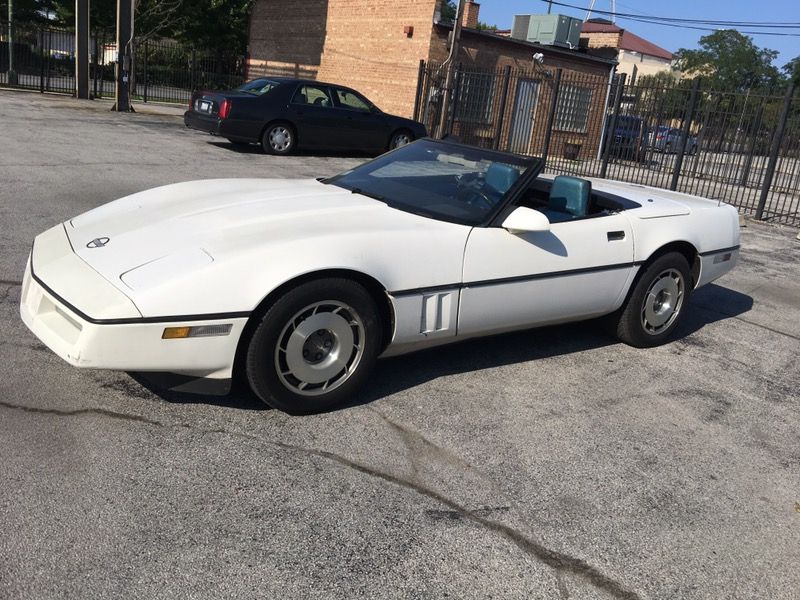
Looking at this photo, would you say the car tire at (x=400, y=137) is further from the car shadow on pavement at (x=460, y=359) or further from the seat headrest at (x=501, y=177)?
the seat headrest at (x=501, y=177)

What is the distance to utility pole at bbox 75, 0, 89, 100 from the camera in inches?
804

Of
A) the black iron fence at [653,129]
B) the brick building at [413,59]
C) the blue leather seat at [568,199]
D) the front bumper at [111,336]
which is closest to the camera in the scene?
the front bumper at [111,336]

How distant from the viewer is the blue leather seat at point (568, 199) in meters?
4.74

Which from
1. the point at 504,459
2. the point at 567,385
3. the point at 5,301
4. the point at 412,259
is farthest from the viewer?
the point at 5,301

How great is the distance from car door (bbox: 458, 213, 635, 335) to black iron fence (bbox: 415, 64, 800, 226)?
15.0 feet

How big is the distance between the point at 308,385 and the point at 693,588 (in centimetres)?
189

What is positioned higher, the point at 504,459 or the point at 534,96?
the point at 534,96

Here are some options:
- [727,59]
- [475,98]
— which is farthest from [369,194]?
[727,59]

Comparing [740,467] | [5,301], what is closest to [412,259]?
[740,467]

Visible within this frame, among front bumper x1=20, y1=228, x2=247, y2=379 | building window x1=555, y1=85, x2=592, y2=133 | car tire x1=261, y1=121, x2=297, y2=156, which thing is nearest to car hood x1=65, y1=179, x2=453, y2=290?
front bumper x1=20, y1=228, x2=247, y2=379

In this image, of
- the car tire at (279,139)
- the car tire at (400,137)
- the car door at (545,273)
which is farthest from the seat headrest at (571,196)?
the car tire at (400,137)

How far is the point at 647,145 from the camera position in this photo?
16.5 meters

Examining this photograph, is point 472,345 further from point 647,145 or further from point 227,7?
point 227,7

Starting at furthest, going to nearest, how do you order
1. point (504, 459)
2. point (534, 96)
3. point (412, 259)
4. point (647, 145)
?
1. point (534, 96)
2. point (647, 145)
3. point (412, 259)
4. point (504, 459)
